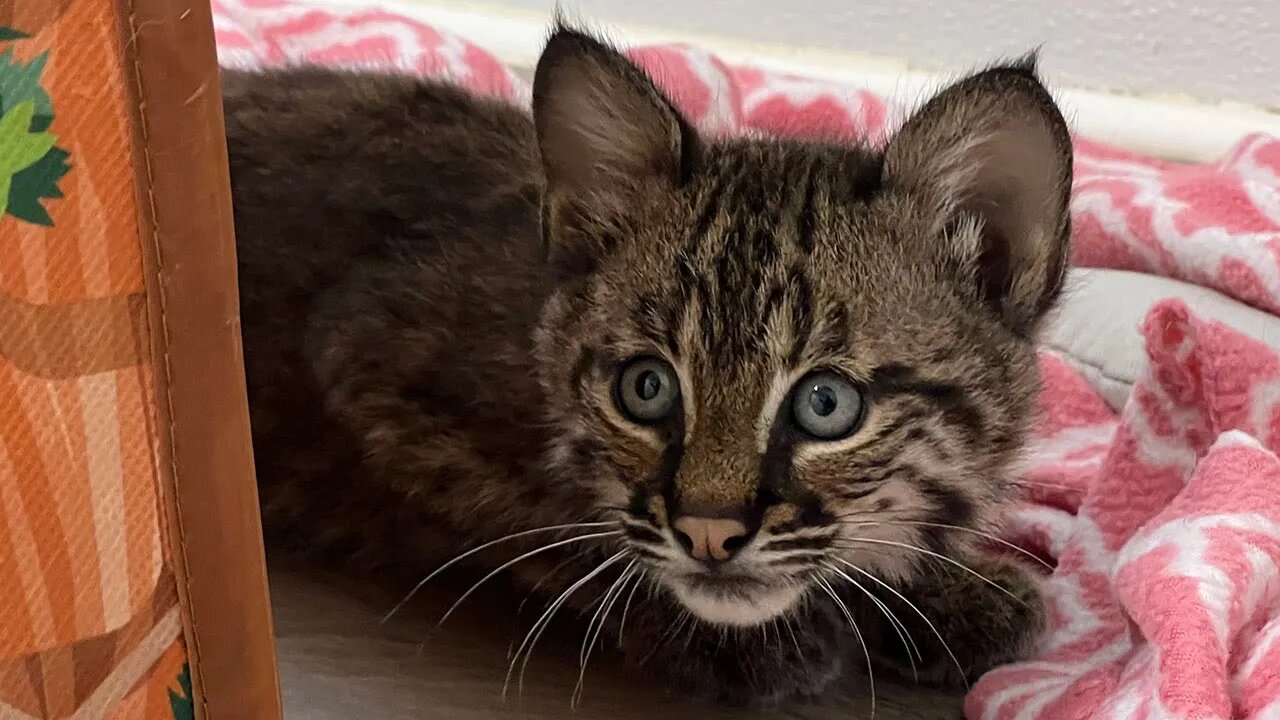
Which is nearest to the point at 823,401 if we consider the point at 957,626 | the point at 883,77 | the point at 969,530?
the point at 969,530

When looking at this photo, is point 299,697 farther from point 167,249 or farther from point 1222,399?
point 1222,399

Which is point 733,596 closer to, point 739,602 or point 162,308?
point 739,602

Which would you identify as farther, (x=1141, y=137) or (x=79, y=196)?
(x=1141, y=137)

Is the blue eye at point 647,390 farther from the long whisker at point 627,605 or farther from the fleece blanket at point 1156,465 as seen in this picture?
the fleece blanket at point 1156,465

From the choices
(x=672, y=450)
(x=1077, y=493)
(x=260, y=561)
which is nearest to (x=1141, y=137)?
(x=1077, y=493)

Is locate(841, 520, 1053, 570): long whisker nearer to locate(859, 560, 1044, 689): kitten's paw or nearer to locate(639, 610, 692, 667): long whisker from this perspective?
locate(859, 560, 1044, 689): kitten's paw

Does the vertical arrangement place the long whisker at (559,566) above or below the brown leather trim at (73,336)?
below

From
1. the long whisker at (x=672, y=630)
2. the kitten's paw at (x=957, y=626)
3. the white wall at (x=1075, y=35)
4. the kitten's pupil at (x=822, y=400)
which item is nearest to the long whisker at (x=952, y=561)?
the kitten's paw at (x=957, y=626)
